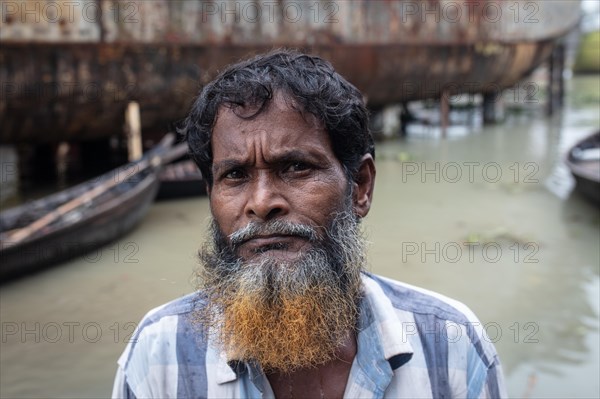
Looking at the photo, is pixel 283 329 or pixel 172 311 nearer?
pixel 283 329

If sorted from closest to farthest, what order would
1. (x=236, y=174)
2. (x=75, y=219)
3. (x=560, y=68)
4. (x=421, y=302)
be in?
→ (x=236, y=174) < (x=421, y=302) < (x=75, y=219) < (x=560, y=68)

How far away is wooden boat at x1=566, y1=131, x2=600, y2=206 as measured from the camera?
7.36 metres

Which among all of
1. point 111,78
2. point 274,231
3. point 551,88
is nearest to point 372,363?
point 274,231

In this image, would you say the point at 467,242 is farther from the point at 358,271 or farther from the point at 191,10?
the point at 191,10

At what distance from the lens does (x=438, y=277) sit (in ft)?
18.4

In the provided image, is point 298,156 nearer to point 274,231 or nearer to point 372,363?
point 274,231

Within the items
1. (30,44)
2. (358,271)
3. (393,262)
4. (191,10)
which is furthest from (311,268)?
(191,10)

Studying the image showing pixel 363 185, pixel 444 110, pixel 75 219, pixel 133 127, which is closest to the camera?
pixel 363 185

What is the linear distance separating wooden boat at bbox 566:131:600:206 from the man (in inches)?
240

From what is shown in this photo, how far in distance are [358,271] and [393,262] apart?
4263 mm

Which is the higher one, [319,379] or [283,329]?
[283,329]

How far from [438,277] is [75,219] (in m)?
3.61

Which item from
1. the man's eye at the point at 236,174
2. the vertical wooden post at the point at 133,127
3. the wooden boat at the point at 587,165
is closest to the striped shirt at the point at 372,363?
the man's eye at the point at 236,174

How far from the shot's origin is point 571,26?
687 inches
